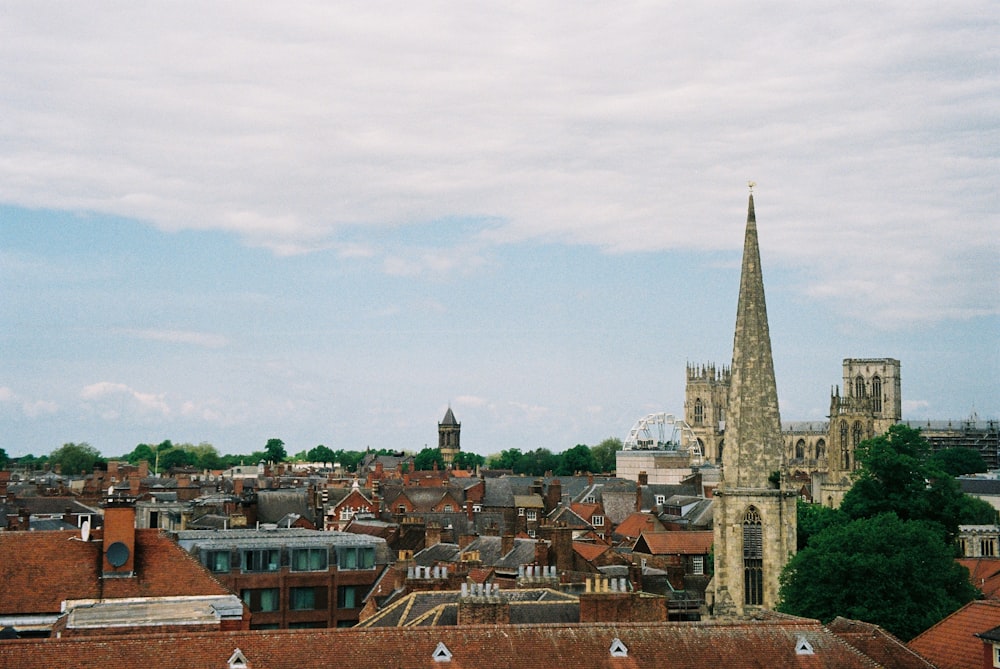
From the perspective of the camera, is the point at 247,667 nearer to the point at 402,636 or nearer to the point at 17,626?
the point at 402,636

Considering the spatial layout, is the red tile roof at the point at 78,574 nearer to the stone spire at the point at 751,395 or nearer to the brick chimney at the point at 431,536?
the stone spire at the point at 751,395

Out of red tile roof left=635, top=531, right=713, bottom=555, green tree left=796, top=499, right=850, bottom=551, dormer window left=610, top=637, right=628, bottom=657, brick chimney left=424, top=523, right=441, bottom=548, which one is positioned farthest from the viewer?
red tile roof left=635, top=531, right=713, bottom=555

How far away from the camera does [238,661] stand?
32719 millimetres

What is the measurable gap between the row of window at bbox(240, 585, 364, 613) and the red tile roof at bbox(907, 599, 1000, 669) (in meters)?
34.4

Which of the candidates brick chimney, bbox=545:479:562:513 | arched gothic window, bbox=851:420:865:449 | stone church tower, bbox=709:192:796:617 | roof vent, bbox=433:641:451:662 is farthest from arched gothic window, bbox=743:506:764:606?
arched gothic window, bbox=851:420:865:449

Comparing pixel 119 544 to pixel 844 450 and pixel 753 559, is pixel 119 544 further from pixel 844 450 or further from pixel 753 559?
pixel 844 450

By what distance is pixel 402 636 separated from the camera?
114 feet

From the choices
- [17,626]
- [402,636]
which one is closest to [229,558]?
[17,626]

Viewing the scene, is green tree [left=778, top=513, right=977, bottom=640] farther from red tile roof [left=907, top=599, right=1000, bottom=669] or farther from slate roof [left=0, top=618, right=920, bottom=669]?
slate roof [left=0, top=618, right=920, bottom=669]

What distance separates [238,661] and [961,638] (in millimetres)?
26007

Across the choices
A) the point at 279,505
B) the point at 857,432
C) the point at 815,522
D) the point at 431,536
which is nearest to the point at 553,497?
the point at 279,505

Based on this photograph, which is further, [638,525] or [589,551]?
[638,525]

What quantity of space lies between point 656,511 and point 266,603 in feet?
177

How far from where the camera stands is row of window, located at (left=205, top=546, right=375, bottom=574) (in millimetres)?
68188
